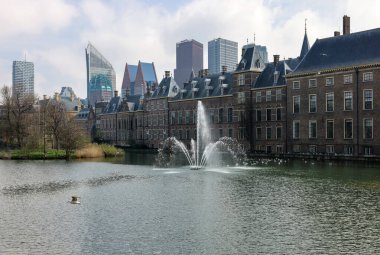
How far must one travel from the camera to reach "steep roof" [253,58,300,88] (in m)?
72.5

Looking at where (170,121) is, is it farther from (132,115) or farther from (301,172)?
(301,172)

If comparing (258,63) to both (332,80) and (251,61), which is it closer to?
(251,61)

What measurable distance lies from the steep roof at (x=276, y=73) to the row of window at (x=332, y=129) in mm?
7960

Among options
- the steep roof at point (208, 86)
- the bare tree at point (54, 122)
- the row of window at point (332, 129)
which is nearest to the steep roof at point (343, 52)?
the row of window at point (332, 129)

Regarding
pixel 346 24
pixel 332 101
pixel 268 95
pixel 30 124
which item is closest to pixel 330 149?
pixel 332 101

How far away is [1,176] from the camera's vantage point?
4134 centimetres

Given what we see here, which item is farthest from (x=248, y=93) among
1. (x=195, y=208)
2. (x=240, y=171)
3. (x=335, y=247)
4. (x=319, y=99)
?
(x=335, y=247)

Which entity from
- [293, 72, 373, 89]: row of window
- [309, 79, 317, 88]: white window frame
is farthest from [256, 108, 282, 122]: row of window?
[309, 79, 317, 88]: white window frame

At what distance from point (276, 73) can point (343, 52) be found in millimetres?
12854

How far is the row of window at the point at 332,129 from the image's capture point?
58.6 metres

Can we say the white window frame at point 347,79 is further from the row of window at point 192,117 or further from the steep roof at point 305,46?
the row of window at point 192,117

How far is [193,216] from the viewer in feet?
72.1

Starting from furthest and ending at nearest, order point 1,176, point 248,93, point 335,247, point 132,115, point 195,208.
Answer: point 132,115 < point 248,93 < point 1,176 < point 195,208 < point 335,247

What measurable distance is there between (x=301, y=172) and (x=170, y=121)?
5795cm
